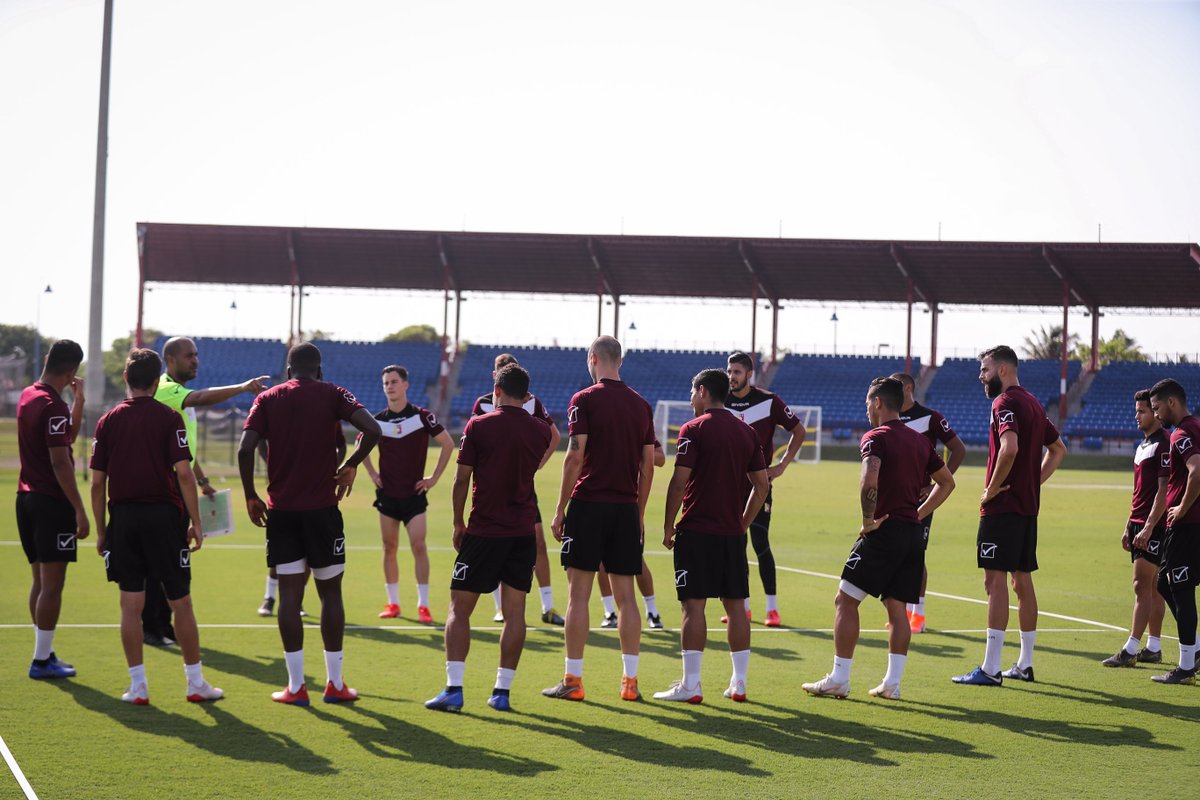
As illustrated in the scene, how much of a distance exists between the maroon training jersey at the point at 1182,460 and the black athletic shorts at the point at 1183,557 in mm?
75

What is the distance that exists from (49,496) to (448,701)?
124 inches

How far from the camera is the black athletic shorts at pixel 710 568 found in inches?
→ 315

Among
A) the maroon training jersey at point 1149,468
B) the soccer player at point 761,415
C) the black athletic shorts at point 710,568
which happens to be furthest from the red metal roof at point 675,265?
the black athletic shorts at point 710,568

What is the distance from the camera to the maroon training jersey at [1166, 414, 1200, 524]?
29.7 ft

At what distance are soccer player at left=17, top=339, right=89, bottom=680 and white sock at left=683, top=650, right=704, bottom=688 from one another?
4.08 m

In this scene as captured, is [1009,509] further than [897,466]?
Yes

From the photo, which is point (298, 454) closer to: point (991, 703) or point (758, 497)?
point (758, 497)

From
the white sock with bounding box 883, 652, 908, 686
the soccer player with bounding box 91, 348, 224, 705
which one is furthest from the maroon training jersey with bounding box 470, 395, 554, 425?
the white sock with bounding box 883, 652, 908, 686

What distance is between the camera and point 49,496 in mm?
8352

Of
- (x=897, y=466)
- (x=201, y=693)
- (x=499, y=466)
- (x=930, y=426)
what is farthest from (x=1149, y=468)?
(x=201, y=693)

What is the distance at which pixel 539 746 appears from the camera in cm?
677

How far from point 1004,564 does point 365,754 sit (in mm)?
4884

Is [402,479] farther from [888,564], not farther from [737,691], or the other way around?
[888,564]

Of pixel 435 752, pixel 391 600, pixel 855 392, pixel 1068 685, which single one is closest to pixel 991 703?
pixel 1068 685
